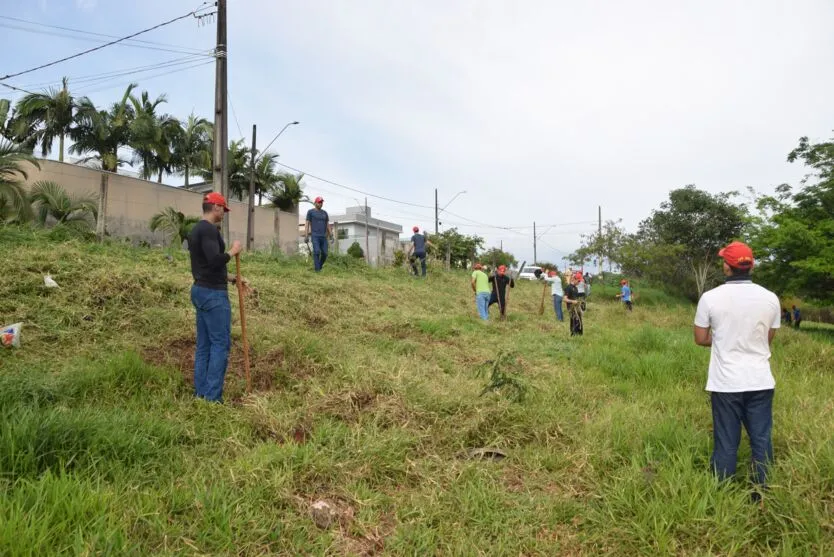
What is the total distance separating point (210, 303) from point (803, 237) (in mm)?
19219

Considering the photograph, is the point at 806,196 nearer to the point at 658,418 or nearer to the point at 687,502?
the point at 658,418

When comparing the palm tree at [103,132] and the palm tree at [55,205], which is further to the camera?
the palm tree at [103,132]

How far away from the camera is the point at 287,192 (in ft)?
102

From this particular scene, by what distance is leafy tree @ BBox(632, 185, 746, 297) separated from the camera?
1176 inches

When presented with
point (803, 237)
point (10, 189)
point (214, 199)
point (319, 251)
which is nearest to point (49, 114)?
point (10, 189)

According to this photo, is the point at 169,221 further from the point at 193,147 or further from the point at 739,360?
the point at 739,360

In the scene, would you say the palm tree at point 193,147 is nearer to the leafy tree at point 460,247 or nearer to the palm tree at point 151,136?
the palm tree at point 151,136

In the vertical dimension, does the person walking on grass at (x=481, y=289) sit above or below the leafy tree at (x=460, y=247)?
below

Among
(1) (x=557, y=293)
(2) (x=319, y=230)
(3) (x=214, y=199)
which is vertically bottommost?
(1) (x=557, y=293)

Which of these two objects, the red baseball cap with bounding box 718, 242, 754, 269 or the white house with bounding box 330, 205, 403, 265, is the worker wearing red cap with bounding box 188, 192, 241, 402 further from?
the white house with bounding box 330, 205, 403, 265

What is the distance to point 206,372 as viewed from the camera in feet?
14.7

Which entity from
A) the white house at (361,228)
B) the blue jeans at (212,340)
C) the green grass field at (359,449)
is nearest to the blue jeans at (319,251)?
the green grass field at (359,449)

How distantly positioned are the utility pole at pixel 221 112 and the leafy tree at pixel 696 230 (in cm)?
2529

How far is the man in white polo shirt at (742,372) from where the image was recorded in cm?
308
